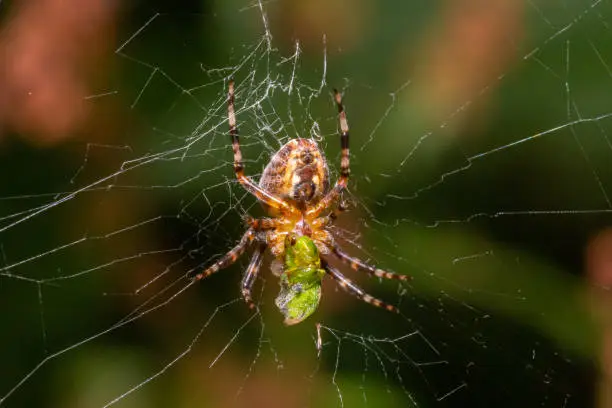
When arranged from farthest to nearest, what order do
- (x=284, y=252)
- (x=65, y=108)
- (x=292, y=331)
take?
(x=292, y=331), (x=65, y=108), (x=284, y=252)

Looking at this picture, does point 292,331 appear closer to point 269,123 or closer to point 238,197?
point 238,197

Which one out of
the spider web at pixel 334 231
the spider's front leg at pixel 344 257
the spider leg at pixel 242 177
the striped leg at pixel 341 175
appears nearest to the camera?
the spider leg at pixel 242 177

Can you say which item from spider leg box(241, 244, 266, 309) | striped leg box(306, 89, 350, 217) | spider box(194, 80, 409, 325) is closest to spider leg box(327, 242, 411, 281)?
spider box(194, 80, 409, 325)

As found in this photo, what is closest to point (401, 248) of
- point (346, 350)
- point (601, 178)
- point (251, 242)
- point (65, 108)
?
point (346, 350)

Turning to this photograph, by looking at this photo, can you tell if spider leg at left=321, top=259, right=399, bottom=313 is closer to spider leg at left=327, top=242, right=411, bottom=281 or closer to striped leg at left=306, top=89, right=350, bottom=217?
spider leg at left=327, top=242, right=411, bottom=281

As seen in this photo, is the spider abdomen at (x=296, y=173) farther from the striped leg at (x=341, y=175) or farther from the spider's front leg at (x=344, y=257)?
the spider's front leg at (x=344, y=257)

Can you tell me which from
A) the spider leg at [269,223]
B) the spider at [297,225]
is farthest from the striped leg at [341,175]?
the spider leg at [269,223]

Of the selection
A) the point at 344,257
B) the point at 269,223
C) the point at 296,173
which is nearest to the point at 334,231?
the point at 344,257
